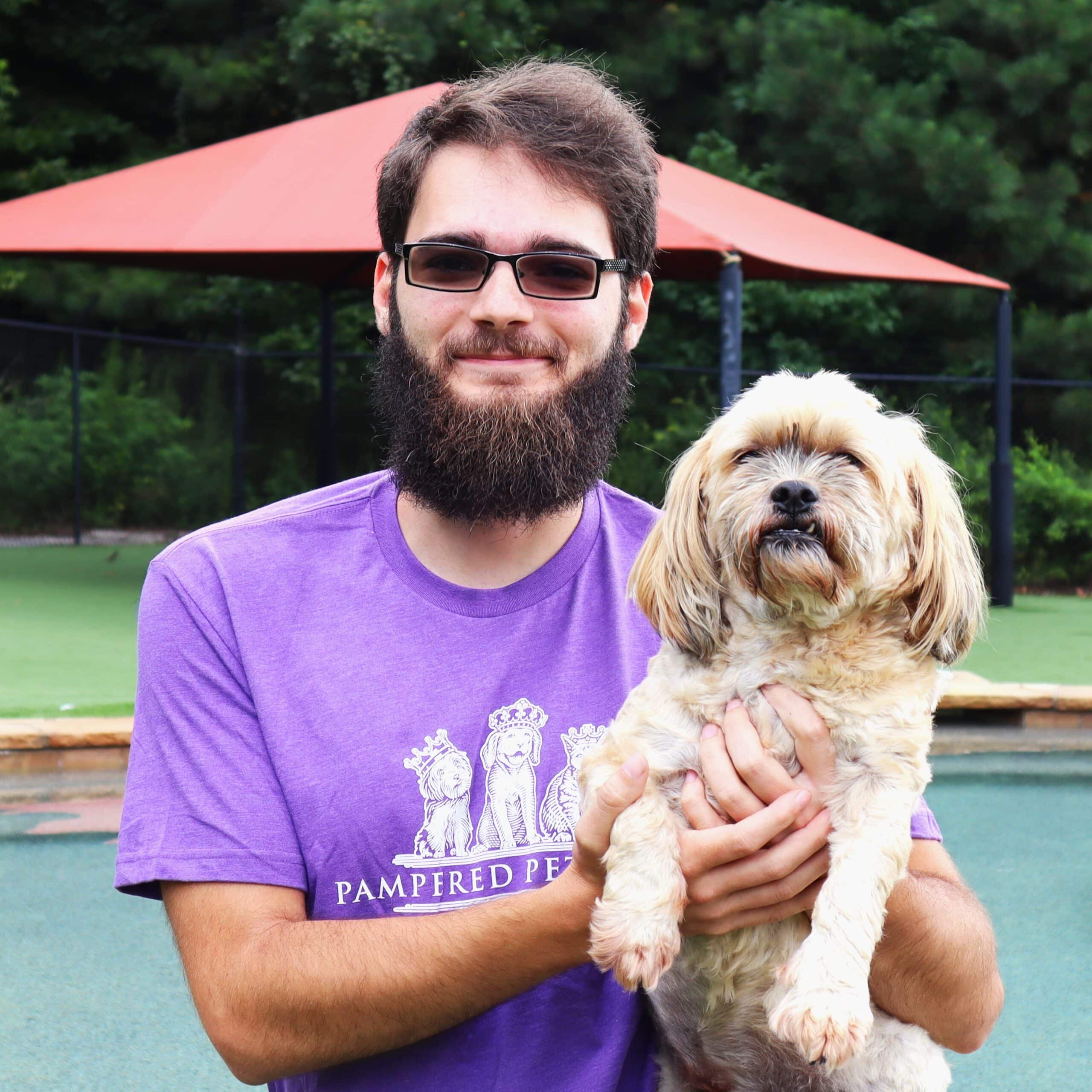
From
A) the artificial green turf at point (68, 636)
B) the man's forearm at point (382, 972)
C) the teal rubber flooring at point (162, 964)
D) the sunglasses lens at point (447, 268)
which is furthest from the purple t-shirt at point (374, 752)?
the artificial green turf at point (68, 636)

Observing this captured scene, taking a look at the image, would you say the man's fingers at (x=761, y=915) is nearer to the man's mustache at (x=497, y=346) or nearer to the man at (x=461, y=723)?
the man at (x=461, y=723)

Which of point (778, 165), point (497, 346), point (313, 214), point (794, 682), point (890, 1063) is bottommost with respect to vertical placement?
point (890, 1063)

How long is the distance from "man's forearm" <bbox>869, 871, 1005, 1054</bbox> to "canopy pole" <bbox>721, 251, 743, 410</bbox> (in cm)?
739

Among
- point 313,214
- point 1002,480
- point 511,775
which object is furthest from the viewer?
point 1002,480

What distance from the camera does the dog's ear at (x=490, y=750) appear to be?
2166mm

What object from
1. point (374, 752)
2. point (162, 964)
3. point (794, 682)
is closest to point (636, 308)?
point (794, 682)

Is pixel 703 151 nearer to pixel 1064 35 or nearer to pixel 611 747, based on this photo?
pixel 1064 35

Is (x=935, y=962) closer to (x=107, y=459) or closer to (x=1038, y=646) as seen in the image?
(x=1038, y=646)

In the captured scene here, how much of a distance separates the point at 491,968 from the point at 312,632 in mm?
619

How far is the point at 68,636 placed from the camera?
959 centimetres

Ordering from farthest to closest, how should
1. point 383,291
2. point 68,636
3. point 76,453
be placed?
1. point 76,453
2. point 68,636
3. point 383,291

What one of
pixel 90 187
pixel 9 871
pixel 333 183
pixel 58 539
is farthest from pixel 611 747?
pixel 58 539

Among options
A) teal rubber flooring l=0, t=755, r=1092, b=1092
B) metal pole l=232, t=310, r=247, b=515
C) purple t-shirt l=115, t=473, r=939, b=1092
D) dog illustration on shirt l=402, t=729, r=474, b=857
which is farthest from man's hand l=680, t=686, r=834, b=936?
metal pole l=232, t=310, r=247, b=515

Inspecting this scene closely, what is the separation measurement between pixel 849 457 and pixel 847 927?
0.83 m
